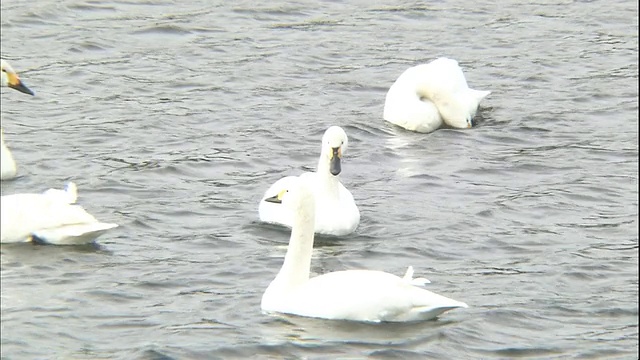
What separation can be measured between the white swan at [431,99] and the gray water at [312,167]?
0.57 ft

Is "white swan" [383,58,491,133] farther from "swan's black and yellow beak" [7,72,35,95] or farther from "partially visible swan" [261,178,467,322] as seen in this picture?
"partially visible swan" [261,178,467,322]

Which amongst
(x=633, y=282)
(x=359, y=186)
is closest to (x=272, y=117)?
(x=359, y=186)

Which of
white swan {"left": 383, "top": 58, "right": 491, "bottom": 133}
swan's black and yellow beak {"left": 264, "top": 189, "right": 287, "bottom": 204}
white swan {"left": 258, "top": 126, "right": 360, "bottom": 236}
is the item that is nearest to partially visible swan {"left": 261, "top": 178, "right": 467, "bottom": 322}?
swan's black and yellow beak {"left": 264, "top": 189, "right": 287, "bottom": 204}

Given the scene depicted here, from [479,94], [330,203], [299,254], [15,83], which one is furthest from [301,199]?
[479,94]

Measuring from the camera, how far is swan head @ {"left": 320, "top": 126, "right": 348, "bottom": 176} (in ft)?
37.1

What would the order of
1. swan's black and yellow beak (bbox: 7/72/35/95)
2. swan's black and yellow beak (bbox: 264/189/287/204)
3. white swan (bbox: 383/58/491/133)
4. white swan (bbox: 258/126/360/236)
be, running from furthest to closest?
white swan (bbox: 383/58/491/133)
swan's black and yellow beak (bbox: 7/72/35/95)
white swan (bbox: 258/126/360/236)
swan's black and yellow beak (bbox: 264/189/287/204)

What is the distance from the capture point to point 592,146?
14039mm

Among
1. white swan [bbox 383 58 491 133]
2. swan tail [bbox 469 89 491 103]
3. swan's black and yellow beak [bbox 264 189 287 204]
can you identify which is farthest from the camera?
swan tail [bbox 469 89 491 103]

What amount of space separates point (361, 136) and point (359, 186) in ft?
5.61

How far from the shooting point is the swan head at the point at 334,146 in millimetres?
11297

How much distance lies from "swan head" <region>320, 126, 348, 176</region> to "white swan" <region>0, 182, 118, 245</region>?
185 centimetres

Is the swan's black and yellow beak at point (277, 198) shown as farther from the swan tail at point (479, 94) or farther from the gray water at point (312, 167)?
the swan tail at point (479, 94)

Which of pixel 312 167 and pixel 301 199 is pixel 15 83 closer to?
pixel 312 167

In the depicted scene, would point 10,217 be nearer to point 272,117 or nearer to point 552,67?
point 272,117
